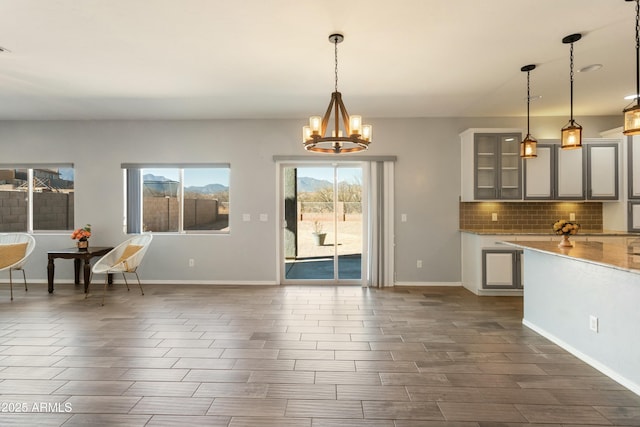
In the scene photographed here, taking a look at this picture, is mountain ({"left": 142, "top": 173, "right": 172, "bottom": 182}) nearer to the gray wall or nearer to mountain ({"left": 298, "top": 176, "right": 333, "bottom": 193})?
the gray wall

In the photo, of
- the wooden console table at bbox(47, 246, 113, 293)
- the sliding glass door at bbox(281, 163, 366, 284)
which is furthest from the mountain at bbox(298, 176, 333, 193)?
the wooden console table at bbox(47, 246, 113, 293)

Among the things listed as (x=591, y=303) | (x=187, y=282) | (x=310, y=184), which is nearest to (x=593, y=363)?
(x=591, y=303)

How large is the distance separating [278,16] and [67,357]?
11.2 ft

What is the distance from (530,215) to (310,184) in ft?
11.9

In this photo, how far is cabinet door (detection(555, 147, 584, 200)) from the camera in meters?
5.44

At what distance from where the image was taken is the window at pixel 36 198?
6145mm

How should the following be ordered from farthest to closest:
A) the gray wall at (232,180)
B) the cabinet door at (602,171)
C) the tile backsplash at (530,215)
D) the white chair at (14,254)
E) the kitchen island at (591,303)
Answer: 1. the gray wall at (232,180)
2. the tile backsplash at (530,215)
3. the cabinet door at (602,171)
4. the white chair at (14,254)
5. the kitchen island at (591,303)

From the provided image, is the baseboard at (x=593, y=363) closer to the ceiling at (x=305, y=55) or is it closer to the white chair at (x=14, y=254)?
the ceiling at (x=305, y=55)

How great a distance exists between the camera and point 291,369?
114 inches

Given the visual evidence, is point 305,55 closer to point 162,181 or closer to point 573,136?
point 573,136

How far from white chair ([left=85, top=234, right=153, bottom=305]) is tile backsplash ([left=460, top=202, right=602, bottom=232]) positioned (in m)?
5.14

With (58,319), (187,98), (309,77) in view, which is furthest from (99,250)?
(309,77)

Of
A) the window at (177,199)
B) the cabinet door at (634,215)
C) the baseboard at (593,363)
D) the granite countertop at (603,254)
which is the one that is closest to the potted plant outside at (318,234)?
the window at (177,199)

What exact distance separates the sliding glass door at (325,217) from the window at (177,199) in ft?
3.78
